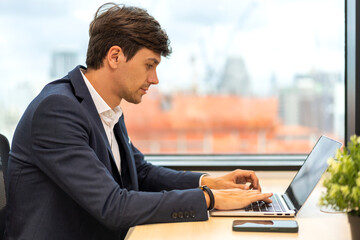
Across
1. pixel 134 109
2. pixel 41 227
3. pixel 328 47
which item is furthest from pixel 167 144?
pixel 41 227

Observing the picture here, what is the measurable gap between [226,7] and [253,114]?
58 centimetres

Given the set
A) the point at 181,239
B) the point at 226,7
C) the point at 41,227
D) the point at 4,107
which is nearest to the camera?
the point at 181,239

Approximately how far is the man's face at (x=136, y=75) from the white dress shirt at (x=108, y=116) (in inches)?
2.6

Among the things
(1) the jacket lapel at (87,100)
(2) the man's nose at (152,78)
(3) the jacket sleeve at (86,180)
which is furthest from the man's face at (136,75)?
(3) the jacket sleeve at (86,180)

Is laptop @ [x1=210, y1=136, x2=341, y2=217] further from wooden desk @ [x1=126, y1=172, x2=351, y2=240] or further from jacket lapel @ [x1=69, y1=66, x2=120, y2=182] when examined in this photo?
jacket lapel @ [x1=69, y1=66, x2=120, y2=182]

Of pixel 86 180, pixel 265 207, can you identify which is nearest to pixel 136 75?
pixel 86 180

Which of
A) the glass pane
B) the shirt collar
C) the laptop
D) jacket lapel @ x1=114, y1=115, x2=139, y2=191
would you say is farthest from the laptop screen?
the glass pane

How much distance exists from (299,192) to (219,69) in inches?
42.1

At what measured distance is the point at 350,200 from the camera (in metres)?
0.87

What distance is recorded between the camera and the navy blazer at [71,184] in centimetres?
121

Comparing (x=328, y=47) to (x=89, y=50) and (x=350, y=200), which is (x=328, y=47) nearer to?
(x=89, y=50)

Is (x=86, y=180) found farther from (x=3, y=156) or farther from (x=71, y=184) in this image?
(x=3, y=156)

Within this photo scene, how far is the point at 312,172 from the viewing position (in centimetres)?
142

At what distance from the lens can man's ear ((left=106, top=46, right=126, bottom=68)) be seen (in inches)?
57.1
